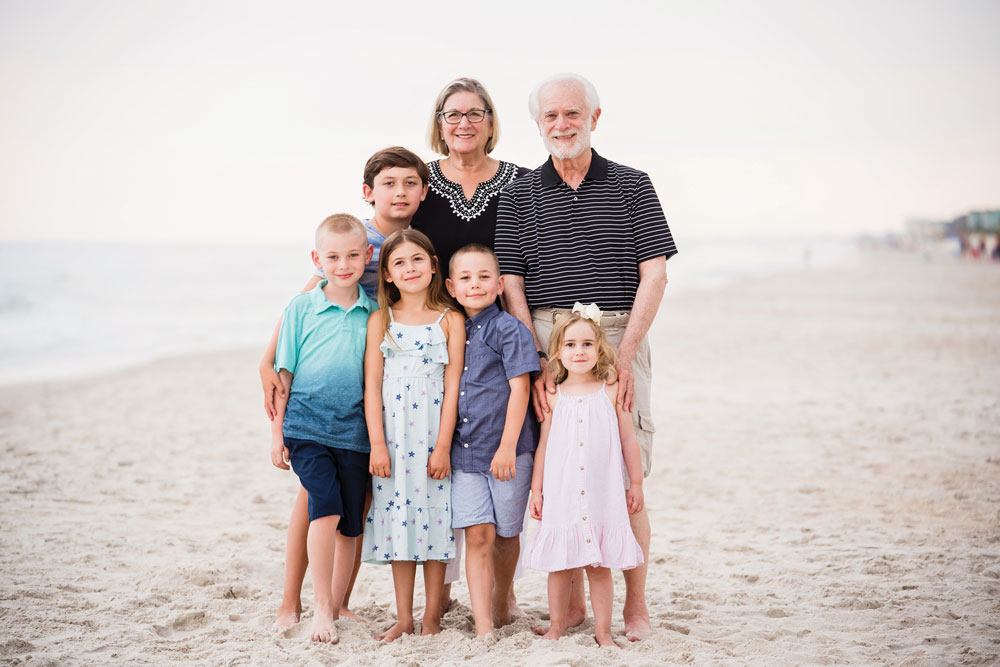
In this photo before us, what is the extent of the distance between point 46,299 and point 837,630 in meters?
22.7

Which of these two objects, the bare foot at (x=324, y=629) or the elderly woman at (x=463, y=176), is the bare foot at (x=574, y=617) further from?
the elderly woman at (x=463, y=176)

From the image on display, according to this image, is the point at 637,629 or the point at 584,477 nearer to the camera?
the point at 584,477

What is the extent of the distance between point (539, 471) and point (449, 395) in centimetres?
46

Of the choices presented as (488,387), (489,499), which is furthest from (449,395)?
(489,499)

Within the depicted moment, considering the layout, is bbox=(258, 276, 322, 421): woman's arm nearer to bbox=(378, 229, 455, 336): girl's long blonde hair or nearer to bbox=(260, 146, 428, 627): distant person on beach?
bbox=(260, 146, 428, 627): distant person on beach

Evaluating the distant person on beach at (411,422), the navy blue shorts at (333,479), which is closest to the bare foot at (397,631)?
the distant person on beach at (411,422)

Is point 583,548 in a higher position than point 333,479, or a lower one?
lower

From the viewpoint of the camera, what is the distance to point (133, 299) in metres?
23.8

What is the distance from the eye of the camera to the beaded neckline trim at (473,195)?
362 centimetres

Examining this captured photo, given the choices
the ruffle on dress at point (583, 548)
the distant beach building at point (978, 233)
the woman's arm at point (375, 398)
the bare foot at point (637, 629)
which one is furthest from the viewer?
the distant beach building at point (978, 233)

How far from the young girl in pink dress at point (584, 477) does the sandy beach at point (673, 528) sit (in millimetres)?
275

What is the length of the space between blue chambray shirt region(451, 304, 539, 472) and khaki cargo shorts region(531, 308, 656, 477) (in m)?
0.21

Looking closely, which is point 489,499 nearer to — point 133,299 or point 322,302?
point 322,302

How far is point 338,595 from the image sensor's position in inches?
138
